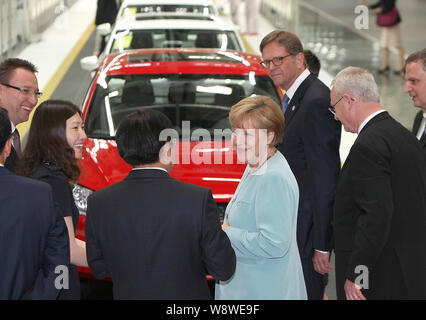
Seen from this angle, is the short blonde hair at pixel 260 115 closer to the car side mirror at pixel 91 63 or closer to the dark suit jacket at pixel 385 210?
the dark suit jacket at pixel 385 210

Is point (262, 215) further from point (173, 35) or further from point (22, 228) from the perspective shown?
point (173, 35)

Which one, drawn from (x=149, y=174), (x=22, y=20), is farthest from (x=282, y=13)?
(x=149, y=174)

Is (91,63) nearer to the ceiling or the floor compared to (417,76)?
nearer to the floor

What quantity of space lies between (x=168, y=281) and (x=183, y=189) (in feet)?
1.26

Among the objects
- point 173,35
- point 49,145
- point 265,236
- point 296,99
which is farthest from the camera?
point 173,35

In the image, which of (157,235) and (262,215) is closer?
(157,235)

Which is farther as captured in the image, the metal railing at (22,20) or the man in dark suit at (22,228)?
the metal railing at (22,20)

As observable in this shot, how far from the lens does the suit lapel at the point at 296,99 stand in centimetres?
448

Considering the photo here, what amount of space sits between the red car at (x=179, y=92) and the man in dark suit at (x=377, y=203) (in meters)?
1.89

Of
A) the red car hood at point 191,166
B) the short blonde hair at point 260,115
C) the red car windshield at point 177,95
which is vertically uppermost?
the short blonde hair at point 260,115

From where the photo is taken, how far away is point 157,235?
3.00 meters

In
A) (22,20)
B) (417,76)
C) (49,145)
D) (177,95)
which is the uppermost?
(417,76)

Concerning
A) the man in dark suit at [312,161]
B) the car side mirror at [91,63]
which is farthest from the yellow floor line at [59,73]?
the man in dark suit at [312,161]

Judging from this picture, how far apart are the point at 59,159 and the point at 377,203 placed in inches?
59.9
